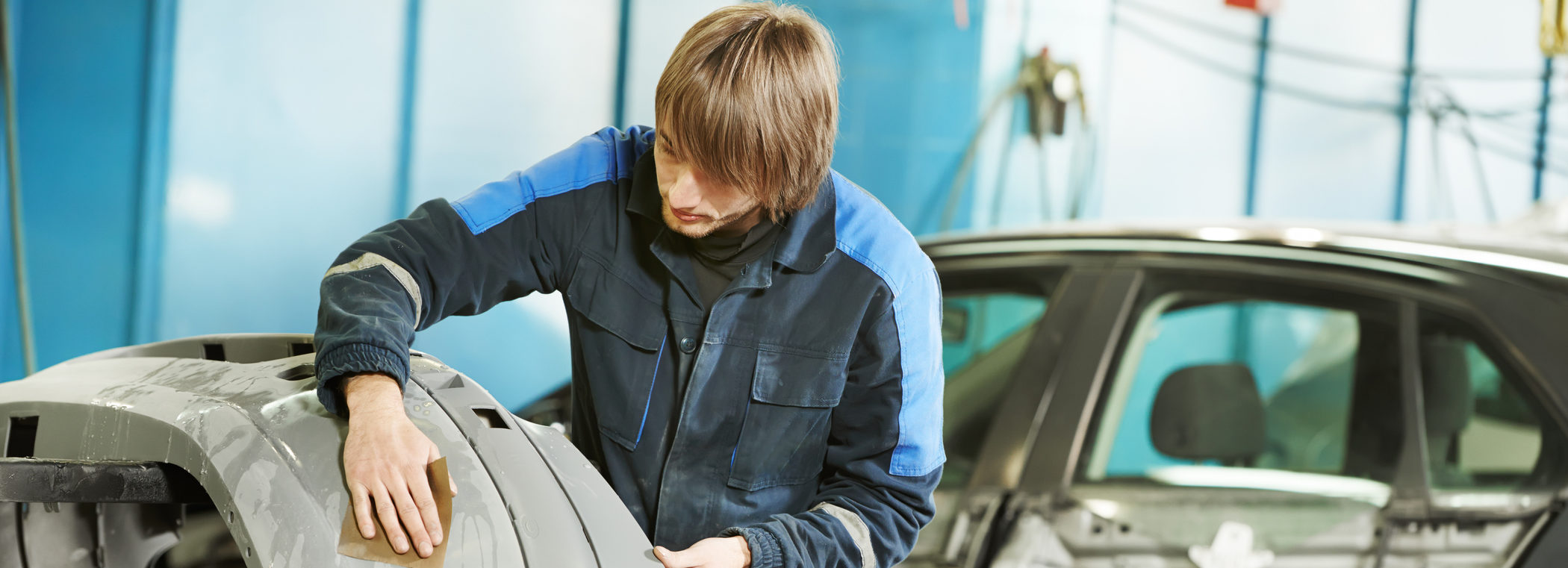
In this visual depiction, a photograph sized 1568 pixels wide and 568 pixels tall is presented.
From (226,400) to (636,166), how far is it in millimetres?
450

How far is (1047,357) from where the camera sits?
1.68 m

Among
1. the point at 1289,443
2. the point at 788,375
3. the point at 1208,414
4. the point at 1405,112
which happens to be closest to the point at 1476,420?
the point at 1289,443

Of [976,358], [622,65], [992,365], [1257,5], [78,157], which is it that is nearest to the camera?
[992,365]

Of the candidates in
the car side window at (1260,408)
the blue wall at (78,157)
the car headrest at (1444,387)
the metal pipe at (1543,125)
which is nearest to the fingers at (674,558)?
the car side window at (1260,408)

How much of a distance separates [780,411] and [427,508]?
1.25 feet

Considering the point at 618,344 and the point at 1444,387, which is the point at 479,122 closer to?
the point at 618,344

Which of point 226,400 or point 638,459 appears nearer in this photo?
point 226,400

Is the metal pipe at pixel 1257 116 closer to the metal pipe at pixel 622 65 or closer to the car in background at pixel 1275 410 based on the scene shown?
the car in background at pixel 1275 410

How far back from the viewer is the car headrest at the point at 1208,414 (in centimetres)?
161

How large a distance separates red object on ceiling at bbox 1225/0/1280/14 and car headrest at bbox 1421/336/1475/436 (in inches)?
107

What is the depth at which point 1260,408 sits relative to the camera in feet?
5.41

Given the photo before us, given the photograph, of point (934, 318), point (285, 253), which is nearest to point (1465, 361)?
point (934, 318)

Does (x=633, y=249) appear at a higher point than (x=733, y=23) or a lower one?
lower

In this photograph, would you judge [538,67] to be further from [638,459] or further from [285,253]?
[638,459]
